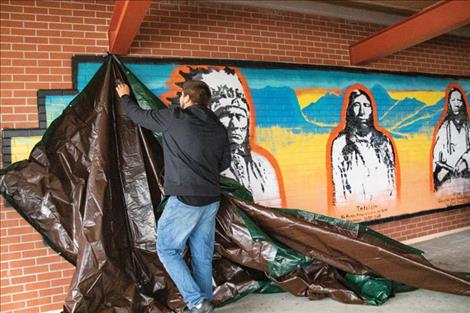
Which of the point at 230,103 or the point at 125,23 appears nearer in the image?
the point at 125,23

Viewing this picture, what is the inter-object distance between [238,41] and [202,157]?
189 cm

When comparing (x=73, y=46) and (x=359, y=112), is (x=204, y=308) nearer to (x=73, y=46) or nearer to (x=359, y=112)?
(x=73, y=46)

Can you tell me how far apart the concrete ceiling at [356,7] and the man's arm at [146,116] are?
1.82 metres

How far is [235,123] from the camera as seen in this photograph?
3.79 m

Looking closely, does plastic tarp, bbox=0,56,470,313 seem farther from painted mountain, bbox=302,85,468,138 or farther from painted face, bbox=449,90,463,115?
painted face, bbox=449,90,463,115

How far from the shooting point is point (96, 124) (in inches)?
113

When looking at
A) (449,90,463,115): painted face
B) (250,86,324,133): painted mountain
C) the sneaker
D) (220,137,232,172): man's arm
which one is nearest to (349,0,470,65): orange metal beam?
(250,86,324,133): painted mountain

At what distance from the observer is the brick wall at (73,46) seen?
3049 millimetres

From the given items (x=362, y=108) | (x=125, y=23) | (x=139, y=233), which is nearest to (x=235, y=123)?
(x=125, y=23)

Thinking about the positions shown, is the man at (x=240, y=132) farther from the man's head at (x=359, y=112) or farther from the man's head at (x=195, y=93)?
the man's head at (x=359, y=112)

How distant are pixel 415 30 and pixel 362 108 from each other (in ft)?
3.45

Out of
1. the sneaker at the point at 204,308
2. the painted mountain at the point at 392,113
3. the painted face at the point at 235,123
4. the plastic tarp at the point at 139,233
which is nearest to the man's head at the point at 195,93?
the plastic tarp at the point at 139,233

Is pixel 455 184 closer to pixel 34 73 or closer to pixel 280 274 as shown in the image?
pixel 280 274

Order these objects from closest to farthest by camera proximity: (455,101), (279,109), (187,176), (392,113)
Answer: (187,176)
(279,109)
(392,113)
(455,101)
